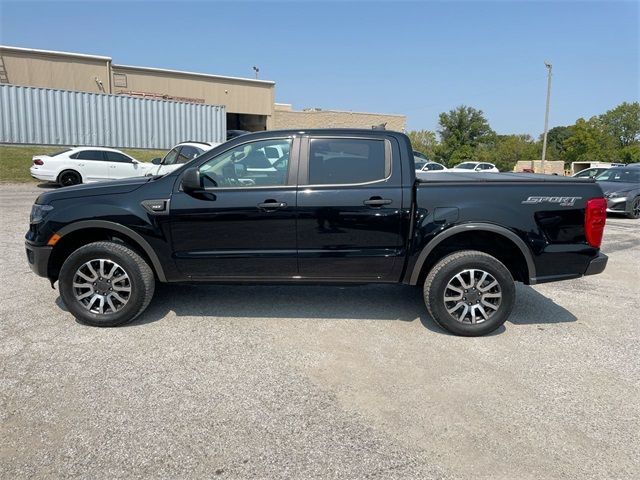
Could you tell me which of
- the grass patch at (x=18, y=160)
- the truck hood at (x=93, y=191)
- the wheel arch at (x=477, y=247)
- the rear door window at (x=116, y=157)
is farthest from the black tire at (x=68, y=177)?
the wheel arch at (x=477, y=247)

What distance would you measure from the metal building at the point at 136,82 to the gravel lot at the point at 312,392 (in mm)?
26282

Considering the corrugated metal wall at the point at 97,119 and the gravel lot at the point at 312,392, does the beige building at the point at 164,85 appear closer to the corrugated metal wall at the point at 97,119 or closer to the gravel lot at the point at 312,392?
the corrugated metal wall at the point at 97,119

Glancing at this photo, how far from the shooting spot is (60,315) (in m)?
4.45

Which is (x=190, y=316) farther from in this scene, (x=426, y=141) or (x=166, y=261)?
(x=426, y=141)

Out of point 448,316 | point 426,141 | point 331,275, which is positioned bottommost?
point 448,316

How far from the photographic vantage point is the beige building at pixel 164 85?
2980cm

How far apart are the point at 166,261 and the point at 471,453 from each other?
9.80 ft

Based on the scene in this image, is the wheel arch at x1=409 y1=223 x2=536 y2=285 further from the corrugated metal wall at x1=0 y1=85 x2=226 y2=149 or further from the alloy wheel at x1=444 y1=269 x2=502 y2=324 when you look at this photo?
the corrugated metal wall at x1=0 y1=85 x2=226 y2=149

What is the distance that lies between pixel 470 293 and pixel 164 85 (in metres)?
37.0

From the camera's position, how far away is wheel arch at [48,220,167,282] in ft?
13.4

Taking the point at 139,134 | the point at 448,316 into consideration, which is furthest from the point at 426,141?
the point at 448,316

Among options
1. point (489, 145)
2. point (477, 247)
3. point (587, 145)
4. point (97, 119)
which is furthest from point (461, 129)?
point (477, 247)

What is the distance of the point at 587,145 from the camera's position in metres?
64.3

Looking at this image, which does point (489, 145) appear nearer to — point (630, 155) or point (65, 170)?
point (630, 155)
